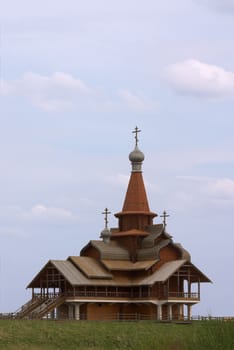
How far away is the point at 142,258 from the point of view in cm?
6912

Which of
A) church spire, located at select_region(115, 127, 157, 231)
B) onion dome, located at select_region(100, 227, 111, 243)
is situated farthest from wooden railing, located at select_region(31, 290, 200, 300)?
church spire, located at select_region(115, 127, 157, 231)

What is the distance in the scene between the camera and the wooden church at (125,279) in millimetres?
66188

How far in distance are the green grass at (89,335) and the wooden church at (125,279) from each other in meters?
10.0

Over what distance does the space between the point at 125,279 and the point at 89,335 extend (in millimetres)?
15777

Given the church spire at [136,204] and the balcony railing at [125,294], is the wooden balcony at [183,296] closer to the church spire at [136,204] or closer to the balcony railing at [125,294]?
the balcony railing at [125,294]

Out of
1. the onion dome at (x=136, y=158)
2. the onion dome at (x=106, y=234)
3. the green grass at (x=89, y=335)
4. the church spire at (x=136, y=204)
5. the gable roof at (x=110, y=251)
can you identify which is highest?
the onion dome at (x=136, y=158)

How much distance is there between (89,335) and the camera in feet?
173

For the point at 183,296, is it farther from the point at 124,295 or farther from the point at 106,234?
the point at 106,234

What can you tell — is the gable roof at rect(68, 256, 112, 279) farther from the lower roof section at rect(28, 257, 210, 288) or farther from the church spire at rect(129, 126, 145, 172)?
the church spire at rect(129, 126, 145, 172)

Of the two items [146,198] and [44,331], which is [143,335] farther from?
[146,198]

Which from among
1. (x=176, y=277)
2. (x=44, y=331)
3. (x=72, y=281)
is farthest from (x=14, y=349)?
(x=176, y=277)

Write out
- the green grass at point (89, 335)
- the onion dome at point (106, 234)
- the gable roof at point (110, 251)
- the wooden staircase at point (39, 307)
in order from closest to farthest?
the green grass at point (89, 335), the wooden staircase at point (39, 307), the gable roof at point (110, 251), the onion dome at point (106, 234)

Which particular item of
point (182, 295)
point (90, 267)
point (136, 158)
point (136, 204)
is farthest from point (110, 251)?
point (136, 158)

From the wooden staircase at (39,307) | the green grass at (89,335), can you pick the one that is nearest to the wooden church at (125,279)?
the wooden staircase at (39,307)
